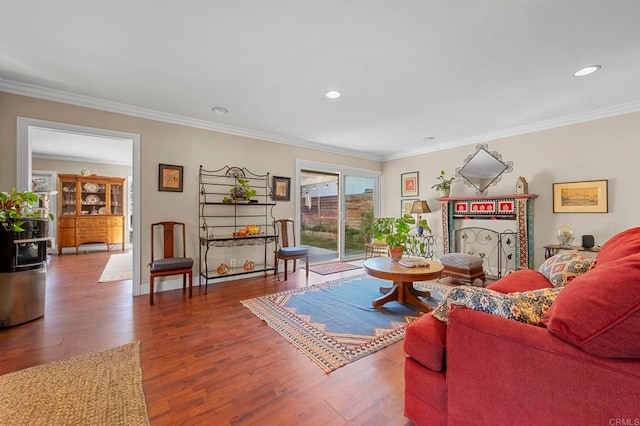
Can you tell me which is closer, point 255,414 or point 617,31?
point 255,414

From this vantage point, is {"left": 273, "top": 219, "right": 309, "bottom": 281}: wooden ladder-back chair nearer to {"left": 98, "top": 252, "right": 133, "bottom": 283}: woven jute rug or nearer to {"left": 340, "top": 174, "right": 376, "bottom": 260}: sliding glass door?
{"left": 340, "top": 174, "right": 376, "bottom": 260}: sliding glass door

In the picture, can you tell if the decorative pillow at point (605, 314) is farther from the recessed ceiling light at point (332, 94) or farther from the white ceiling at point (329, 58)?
the recessed ceiling light at point (332, 94)

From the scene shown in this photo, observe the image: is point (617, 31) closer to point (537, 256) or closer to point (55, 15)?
point (537, 256)

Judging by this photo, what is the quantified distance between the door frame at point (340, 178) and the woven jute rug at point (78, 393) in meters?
3.36

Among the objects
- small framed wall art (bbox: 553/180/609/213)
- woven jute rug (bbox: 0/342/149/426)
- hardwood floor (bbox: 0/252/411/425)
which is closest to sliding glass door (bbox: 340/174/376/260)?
hardwood floor (bbox: 0/252/411/425)

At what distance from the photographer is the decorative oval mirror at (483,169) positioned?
14.5ft

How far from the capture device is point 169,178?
372 cm

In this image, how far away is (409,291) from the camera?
10.1ft

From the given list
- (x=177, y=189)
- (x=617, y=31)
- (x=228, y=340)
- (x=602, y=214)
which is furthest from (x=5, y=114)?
(x=602, y=214)

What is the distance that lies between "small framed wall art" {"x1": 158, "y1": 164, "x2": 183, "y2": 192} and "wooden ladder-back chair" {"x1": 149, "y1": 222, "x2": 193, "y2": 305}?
0.50m

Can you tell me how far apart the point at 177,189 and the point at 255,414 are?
320 cm

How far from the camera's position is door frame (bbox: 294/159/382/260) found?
4973 mm

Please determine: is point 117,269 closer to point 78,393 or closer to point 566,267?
point 78,393

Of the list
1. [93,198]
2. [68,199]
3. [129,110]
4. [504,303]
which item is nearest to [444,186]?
[504,303]
